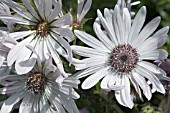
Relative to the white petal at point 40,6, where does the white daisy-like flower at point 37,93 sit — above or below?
below

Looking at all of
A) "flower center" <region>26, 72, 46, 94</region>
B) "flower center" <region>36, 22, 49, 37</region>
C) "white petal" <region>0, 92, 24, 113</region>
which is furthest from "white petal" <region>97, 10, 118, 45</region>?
"white petal" <region>0, 92, 24, 113</region>

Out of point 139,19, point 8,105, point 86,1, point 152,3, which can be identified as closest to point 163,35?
point 139,19

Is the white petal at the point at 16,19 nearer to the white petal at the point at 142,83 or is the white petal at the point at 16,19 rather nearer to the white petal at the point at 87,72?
the white petal at the point at 87,72

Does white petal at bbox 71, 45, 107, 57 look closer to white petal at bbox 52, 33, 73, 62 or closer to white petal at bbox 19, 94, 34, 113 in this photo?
white petal at bbox 52, 33, 73, 62

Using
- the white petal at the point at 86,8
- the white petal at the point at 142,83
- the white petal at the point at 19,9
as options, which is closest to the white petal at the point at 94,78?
the white petal at the point at 142,83

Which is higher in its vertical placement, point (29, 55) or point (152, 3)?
point (152, 3)

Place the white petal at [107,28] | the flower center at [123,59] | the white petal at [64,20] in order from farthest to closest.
Result: the flower center at [123,59] < the white petal at [107,28] < the white petal at [64,20]

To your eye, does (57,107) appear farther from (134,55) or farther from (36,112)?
(134,55)
